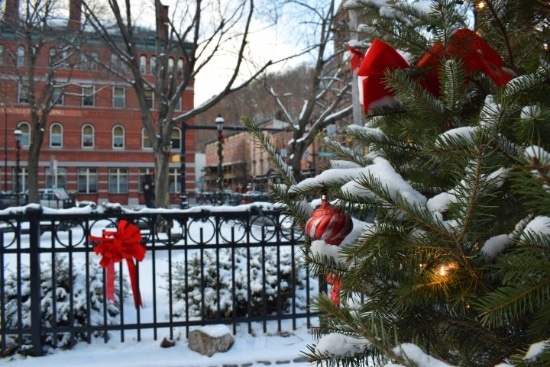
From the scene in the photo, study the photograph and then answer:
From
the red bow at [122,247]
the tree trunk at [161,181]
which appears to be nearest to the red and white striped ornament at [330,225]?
the red bow at [122,247]

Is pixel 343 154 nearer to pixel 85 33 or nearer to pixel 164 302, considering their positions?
pixel 164 302

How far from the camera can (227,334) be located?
4.04 m

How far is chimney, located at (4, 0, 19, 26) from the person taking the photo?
47.3ft

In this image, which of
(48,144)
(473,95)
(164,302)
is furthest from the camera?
(48,144)

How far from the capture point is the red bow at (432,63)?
4.82 ft

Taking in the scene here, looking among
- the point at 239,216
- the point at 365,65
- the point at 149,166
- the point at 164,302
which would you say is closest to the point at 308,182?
the point at 365,65

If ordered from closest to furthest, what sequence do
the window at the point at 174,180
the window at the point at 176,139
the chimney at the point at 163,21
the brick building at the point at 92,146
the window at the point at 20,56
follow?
1. the chimney at the point at 163,21
2. the window at the point at 20,56
3. the brick building at the point at 92,146
4. the window at the point at 176,139
5. the window at the point at 174,180

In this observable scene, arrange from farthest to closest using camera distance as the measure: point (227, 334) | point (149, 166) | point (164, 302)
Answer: point (149, 166) → point (164, 302) → point (227, 334)

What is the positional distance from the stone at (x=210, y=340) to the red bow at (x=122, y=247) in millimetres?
573

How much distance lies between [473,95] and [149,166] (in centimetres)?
4338

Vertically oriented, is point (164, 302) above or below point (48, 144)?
below

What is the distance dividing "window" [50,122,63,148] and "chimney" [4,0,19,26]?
27681 mm

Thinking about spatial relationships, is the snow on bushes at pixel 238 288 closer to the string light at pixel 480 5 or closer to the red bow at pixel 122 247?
the red bow at pixel 122 247

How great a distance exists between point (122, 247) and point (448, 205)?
11.2 feet
